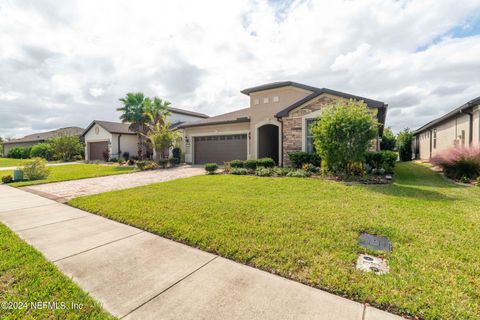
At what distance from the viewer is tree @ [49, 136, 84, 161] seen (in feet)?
90.0

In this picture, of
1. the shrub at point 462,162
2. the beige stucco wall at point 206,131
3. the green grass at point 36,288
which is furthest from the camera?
the beige stucco wall at point 206,131

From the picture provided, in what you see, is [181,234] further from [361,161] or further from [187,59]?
[187,59]

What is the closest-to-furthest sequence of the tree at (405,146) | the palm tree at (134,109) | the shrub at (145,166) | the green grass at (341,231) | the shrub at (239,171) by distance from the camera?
the green grass at (341,231) → the shrub at (239,171) → the shrub at (145,166) → the palm tree at (134,109) → the tree at (405,146)

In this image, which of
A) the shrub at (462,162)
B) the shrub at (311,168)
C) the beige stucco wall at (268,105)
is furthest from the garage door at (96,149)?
the shrub at (462,162)

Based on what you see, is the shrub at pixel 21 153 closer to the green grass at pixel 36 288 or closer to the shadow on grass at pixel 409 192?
the green grass at pixel 36 288

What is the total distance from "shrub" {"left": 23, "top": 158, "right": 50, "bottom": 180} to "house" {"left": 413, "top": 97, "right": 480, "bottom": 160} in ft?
71.9

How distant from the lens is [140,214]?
17.1 feet

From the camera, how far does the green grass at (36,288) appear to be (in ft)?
6.98

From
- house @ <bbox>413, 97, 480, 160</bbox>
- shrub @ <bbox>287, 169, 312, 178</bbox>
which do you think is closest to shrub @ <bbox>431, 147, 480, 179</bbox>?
house @ <bbox>413, 97, 480, 160</bbox>

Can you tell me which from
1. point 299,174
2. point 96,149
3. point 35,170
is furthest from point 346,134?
point 96,149

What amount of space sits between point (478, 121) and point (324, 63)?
867 centimetres

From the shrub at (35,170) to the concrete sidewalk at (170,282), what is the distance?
391 inches

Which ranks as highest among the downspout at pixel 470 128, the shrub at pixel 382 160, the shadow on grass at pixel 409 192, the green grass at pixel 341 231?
the downspout at pixel 470 128

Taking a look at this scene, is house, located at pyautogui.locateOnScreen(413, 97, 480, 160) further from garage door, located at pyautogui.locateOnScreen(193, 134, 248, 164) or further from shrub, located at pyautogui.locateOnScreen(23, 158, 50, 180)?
shrub, located at pyautogui.locateOnScreen(23, 158, 50, 180)
